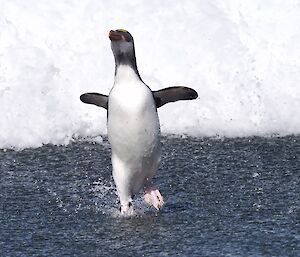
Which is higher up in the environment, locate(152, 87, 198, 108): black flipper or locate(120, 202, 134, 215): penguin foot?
locate(152, 87, 198, 108): black flipper

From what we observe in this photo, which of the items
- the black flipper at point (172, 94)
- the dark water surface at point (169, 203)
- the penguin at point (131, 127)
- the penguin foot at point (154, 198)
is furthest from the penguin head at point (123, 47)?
the dark water surface at point (169, 203)

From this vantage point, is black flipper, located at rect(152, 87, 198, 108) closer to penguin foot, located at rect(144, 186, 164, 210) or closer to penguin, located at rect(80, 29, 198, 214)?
penguin, located at rect(80, 29, 198, 214)

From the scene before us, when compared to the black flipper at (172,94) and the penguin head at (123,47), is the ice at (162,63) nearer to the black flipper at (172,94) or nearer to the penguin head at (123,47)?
the black flipper at (172,94)

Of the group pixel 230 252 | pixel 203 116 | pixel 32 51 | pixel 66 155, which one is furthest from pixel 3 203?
pixel 32 51

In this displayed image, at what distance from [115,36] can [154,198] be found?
1.07 metres

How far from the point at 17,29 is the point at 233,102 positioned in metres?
2.56

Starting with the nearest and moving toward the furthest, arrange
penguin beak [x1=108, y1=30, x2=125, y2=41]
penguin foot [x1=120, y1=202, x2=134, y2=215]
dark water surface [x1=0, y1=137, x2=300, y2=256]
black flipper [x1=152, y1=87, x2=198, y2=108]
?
dark water surface [x1=0, y1=137, x2=300, y2=256] → penguin beak [x1=108, y1=30, x2=125, y2=41] → penguin foot [x1=120, y1=202, x2=134, y2=215] → black flipper [x1=152, y1=87, x2=198, y2=108]

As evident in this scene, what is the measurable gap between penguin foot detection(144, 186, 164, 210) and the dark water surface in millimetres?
57

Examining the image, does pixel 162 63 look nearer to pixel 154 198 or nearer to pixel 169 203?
pixel 169 203

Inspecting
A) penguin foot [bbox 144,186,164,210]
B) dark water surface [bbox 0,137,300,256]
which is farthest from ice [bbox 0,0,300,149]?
penguin foot [bbox 144,186,164,210]

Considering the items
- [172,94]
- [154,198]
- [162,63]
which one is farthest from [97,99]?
[162,63]

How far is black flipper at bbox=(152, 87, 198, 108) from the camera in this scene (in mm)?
7777

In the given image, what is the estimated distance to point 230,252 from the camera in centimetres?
645

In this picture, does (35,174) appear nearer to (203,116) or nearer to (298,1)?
(203,116)
